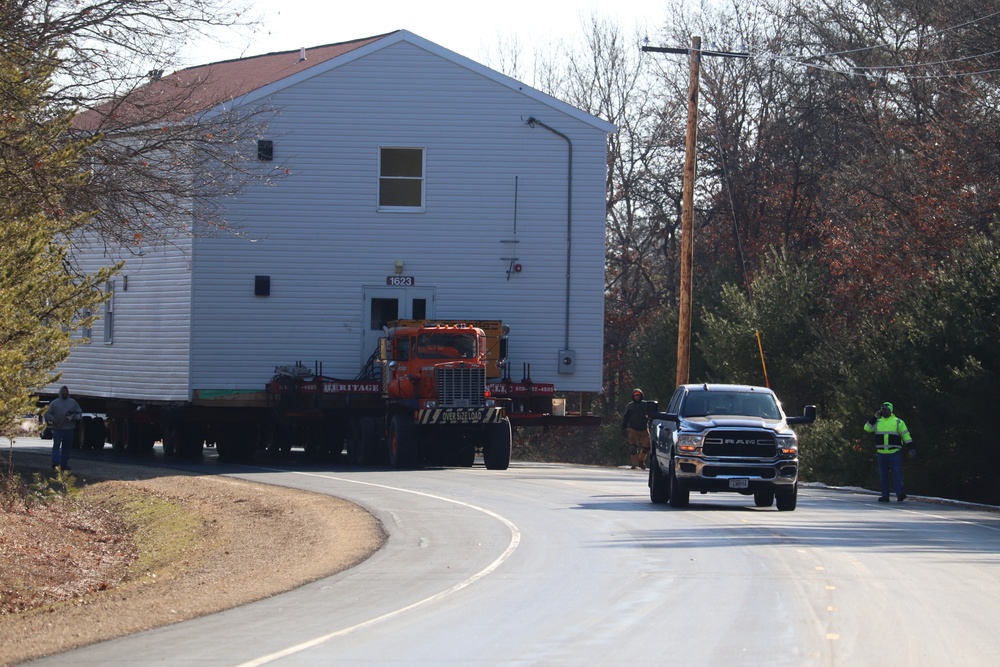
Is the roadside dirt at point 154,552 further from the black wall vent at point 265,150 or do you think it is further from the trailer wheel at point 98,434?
the trailer wheel at point 98,434

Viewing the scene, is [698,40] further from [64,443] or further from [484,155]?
[64,443]

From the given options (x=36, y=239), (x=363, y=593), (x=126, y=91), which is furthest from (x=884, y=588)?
(x=126, y=91)

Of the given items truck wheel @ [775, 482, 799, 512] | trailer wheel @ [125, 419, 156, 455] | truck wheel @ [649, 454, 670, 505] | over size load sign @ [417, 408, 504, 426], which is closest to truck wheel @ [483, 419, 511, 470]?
over size load sign @ [417, 408, 504, 426]

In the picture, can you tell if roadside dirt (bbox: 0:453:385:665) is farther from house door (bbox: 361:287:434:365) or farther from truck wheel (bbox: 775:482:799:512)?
house door (bbox: 361:287:434:365)

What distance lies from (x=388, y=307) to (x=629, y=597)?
21.7m

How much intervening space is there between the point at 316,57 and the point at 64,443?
1494 cm

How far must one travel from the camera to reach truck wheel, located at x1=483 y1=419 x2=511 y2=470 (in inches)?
1203

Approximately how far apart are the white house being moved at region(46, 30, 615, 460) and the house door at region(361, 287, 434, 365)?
3 centimetres

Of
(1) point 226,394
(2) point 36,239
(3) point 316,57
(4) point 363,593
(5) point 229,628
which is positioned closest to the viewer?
(5) point 229,628

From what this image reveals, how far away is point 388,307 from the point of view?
33.6 m

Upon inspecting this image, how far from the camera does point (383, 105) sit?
33750mm

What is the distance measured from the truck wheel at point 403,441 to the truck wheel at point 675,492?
924cm

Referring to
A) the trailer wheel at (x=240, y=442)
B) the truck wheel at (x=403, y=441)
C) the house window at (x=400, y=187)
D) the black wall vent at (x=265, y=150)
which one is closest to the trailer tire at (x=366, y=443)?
the truck wheel at (x=403, y=441)

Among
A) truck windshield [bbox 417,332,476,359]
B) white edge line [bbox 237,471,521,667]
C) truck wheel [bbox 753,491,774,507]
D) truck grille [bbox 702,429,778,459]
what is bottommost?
white edge line [bbox 237,471,521,667]
